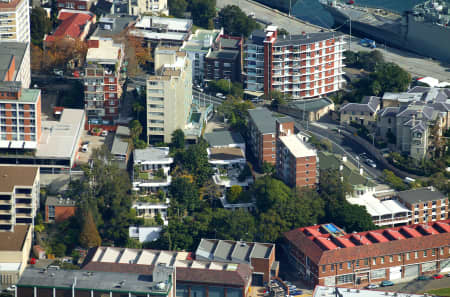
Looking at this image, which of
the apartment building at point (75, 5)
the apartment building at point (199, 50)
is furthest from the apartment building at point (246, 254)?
the apartment building at point (75, 5)

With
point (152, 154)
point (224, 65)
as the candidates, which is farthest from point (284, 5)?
point (152, 154)

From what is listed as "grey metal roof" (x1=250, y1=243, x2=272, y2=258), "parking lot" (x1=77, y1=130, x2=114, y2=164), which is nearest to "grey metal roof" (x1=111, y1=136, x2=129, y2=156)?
"parking lot" (x1=77, y1=130, x2=114, y2=164)

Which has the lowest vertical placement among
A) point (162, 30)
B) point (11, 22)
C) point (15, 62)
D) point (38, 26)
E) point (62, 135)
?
point (62, 135)

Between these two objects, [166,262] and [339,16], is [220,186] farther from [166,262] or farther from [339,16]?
[339,16]

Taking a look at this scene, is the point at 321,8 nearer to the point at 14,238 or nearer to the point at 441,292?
the point at 441,292

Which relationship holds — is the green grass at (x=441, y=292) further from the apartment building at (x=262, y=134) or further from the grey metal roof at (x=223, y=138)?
the grey metal roof at (x=223, y=138)

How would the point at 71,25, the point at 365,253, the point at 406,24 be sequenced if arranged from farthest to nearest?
the point at 406,24
the point at 71,25
the point at 365,253
